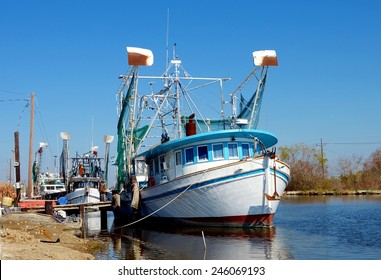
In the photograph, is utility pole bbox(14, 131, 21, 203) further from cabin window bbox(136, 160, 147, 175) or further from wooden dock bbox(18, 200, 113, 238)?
cabin window bbox(136, 160, 147, 175)

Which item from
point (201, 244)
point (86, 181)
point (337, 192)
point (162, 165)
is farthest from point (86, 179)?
point (337, 192)

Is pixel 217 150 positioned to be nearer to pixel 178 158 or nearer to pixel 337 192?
pixel 178 158

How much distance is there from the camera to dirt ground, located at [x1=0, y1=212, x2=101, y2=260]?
11.8 meters

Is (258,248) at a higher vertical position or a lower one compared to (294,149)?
lower

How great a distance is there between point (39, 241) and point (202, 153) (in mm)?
9497

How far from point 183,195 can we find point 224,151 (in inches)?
103

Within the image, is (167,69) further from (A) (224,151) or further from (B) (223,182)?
(B) (223,182)

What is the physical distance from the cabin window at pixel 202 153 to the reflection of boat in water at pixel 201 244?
3025 mm

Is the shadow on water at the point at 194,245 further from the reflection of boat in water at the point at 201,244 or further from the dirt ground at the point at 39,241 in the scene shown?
the dirt ground at the point at 39,241

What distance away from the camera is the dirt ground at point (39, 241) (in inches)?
466

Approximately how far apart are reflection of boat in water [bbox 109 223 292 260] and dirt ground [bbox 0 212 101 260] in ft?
4.97

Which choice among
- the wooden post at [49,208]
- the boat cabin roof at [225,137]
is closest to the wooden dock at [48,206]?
the wooden post at [49,208]

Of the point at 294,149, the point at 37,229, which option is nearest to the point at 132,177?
the point at 37,229
